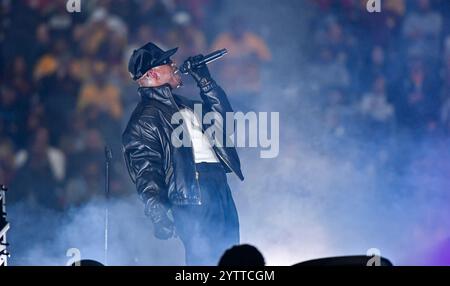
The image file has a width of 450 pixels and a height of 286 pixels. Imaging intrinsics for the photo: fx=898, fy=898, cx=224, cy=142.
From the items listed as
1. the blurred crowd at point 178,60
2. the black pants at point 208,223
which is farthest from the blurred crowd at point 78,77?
the black pants at point 208,223

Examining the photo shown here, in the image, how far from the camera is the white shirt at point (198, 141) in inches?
194

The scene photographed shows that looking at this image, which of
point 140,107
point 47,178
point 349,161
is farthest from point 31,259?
point 349,161

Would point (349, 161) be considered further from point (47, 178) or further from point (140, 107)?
point (47, 178)

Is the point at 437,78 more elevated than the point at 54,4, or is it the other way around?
the point at 54,4

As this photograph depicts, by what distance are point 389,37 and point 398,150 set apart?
629 millimetres

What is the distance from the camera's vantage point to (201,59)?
4.95 metres

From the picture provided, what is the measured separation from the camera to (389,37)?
498 centimetres

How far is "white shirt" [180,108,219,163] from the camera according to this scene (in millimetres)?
4930
